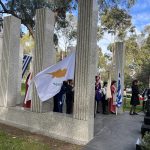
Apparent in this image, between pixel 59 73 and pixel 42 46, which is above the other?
pixel 42 46

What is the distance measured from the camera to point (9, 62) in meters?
11.7

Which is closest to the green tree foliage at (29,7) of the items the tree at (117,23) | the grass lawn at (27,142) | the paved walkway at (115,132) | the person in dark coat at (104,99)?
the tree at (117,23)

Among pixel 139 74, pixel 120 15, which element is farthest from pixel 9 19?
pixel 139 74

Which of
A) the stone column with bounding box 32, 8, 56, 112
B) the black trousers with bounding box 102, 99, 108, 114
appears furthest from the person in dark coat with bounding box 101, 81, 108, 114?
the stone column with bounding box 32, 8, 56, 112

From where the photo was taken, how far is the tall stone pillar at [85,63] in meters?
8.92

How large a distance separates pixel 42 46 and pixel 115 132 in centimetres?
387

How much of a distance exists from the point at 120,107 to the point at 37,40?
590 centimetres

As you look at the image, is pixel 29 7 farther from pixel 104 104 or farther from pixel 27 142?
pixel 27 142

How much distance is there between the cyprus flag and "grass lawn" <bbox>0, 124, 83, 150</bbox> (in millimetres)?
1343

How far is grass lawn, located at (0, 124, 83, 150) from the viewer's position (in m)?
8.11

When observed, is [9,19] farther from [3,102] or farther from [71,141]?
[71,141]

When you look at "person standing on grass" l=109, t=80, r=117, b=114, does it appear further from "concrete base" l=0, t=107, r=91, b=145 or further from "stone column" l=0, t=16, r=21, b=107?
"concrete base" l=0, t=107, r=91, b=145

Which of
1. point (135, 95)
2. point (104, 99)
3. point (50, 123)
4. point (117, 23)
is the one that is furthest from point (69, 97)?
point (117, 23)

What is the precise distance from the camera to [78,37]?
9.25 metres
